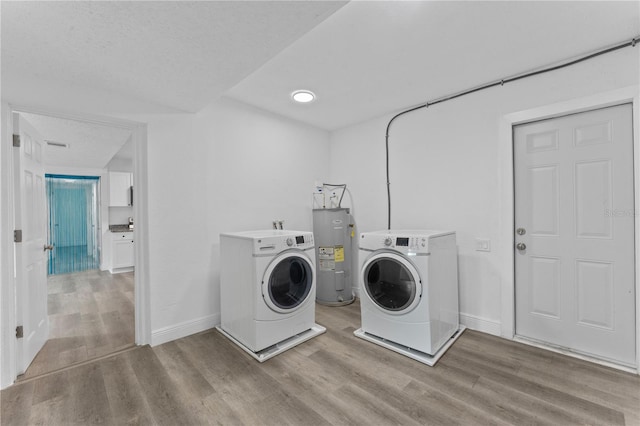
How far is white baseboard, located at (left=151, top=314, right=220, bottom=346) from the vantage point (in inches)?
92.4

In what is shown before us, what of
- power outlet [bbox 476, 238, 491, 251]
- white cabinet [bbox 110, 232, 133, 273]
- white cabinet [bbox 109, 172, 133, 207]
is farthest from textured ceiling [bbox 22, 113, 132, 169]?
power outlet [bbox 476, 238, 491, 251]

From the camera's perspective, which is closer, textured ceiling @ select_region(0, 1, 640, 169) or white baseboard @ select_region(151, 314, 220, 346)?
textured ceiling @ select_region(0, 1, 640, 169)

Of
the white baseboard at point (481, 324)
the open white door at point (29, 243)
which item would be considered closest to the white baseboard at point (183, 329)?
the open white door at point (29, 243)

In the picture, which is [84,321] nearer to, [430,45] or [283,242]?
[283,242]

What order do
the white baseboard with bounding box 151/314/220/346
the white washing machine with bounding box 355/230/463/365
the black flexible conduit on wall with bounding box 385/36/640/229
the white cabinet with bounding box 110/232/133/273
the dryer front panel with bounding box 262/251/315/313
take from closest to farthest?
the black flexible conduit on wall with bounding box 385/36/640/229 → the white washing machine with bounding box 355/230/463/365 → the dryer front panel with bounding box 262/251/315/313 → the white baseboard with bounding box 151/314/220/346 → the white cabinet with bounding box 110/232/133/273

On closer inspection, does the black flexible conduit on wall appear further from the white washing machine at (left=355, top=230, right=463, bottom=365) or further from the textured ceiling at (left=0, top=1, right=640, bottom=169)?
the white washing machine at (left=355, top=230, right=463, bottom=365)

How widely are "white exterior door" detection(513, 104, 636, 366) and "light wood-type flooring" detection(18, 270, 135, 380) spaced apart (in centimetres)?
361

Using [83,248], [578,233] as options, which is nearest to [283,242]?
[578,233]

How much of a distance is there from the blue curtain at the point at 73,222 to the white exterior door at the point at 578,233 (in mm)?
7446

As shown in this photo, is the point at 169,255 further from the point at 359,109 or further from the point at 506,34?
the point at 506,34

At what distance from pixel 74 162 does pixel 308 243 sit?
5575 millimetres

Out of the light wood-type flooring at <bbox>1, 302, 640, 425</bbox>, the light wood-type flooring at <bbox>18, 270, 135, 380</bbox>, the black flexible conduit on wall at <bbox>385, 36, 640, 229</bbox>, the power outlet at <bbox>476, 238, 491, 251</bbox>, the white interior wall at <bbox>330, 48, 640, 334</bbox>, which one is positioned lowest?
the light wood-type flooring at <bbox>18, 270, 135, 380</bbox>

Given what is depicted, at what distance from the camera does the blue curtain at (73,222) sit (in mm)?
5668

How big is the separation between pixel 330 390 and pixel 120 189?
238 inches
